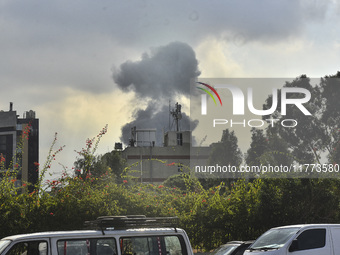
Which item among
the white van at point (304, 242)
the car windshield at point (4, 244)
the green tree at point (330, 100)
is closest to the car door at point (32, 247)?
the car windshield at point (4, 244)

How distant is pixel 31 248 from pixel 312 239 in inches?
259

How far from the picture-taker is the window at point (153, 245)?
487 inches

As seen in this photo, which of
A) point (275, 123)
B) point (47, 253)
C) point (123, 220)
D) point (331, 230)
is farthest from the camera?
point (275, 123)

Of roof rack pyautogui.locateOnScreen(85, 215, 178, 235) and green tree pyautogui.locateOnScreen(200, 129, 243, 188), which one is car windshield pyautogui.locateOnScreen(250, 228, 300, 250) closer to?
roof rack pyautogui.locateOnScreen(85, 215, 178, 235)

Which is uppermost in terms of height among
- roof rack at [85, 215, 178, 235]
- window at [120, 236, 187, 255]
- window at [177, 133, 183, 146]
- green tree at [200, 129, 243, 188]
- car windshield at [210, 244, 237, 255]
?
window at [177, 133, 183, 146]

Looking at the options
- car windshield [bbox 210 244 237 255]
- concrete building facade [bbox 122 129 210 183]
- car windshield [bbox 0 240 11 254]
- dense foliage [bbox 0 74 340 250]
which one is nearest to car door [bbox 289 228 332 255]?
car windshield [bbox 210 244 237 255]

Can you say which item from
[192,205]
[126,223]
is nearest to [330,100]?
[192,205]

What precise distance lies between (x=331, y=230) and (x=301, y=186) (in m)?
8.61

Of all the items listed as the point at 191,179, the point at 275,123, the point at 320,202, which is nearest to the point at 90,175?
the point at 191,179

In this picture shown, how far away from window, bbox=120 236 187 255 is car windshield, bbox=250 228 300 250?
2762mm

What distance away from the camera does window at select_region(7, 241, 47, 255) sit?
11.6m

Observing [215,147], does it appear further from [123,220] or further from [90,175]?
[123,220]

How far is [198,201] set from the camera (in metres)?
22.6

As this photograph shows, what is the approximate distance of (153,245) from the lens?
1253 cm
